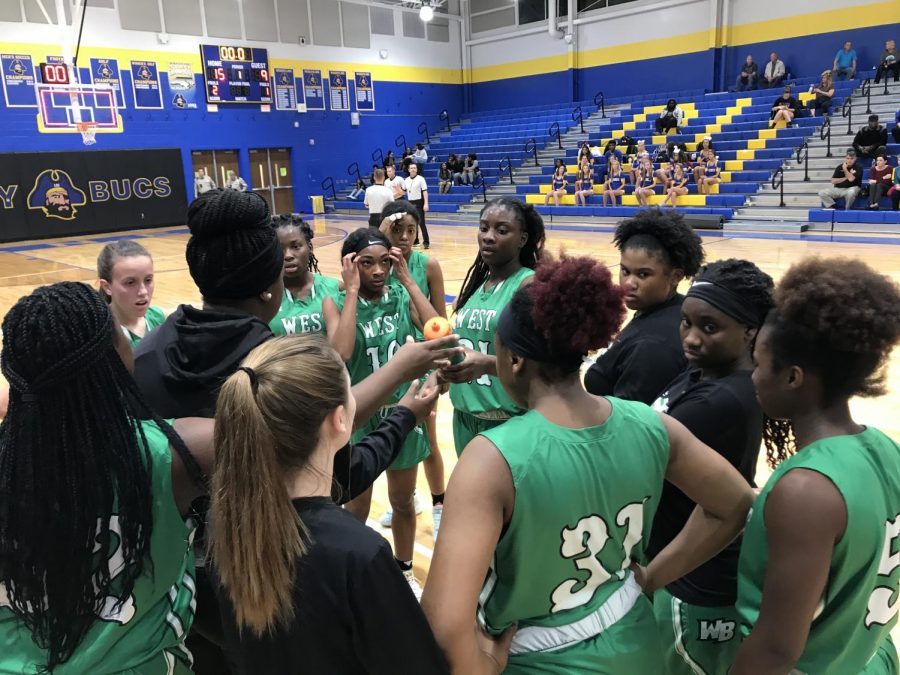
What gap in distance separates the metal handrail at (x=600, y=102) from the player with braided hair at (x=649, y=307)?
72.5 feet

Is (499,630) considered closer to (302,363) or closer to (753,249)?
(302,363)

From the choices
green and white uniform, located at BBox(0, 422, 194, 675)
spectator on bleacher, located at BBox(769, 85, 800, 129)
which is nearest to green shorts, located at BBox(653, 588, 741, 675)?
green and white uniform, located at BBox(0, 422, 194, 675)

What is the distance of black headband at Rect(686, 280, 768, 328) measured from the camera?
188 centimetres

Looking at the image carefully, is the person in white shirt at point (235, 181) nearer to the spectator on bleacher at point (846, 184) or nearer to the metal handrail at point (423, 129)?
the metal handrail at point (423, 129)

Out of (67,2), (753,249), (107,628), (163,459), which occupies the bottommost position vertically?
(753,249)

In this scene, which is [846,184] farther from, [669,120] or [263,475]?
[263,475]

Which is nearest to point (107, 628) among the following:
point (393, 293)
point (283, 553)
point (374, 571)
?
point (283, 553)

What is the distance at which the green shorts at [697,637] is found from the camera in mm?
1635

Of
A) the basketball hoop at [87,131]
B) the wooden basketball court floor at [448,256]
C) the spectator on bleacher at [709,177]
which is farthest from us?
the basketball hoop at [87,131]

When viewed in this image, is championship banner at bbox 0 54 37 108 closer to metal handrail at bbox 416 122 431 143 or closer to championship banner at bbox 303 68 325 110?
championship banner at bbox 303 68 325 110

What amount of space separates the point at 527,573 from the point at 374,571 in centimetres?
34

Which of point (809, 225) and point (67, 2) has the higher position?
point (67, 2)

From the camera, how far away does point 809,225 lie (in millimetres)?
13359

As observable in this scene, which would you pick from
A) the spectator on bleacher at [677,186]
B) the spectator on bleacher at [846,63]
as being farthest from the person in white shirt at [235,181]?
the spectator on bleacher at [846,63]
